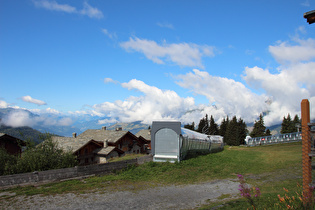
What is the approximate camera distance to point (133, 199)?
12.3 m

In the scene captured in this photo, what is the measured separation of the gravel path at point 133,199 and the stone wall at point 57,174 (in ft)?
10.3

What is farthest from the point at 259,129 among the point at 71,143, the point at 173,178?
the point at 173,178

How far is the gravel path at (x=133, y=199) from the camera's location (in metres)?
11.1

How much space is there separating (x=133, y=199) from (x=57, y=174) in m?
8.95

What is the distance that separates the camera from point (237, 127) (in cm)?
8325

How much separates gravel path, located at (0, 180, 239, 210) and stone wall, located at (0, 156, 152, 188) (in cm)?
315

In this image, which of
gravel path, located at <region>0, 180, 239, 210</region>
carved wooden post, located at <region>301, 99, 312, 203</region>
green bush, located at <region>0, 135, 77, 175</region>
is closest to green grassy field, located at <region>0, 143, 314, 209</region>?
gravel path, located at <region>0, 180, 239, 210</region>

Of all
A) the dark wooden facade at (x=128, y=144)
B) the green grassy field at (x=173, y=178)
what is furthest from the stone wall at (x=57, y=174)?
the dark wooden facade at (x=128, y=144)

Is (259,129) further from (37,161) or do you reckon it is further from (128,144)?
(37,161)

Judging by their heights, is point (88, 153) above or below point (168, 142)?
below

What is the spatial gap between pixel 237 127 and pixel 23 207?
3230 inches

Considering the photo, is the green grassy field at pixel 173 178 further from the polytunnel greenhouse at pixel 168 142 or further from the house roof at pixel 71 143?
the house roof at pixel 71 143

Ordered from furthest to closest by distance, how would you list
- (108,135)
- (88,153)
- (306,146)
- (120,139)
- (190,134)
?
(108,135), (120,139), (88,153), (190,134), (306,146)

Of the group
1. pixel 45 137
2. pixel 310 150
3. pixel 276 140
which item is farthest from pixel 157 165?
pixel 276 140
